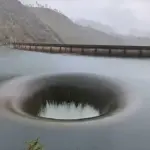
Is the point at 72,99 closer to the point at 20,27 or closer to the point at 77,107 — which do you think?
the point at 77,107

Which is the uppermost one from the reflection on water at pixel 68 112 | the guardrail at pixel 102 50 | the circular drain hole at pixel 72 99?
the guardrail at pixel 102 50

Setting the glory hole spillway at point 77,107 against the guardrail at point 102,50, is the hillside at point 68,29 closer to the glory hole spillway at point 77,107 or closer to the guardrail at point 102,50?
the guardrail at point 102,50

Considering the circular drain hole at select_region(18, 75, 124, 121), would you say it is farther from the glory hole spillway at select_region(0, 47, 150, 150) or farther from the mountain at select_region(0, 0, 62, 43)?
the mountain at select_region(0, 0, 62, 43)

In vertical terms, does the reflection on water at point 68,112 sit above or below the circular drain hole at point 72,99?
below

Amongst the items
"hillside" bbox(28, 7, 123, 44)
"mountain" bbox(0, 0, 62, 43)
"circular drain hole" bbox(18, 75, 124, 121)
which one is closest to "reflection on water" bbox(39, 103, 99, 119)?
"circular drain hole" bbox(18, 75, 124, 121)

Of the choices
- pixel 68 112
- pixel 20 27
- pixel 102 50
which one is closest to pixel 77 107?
pixel 68 112

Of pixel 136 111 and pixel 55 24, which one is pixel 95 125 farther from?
pixel 55 24

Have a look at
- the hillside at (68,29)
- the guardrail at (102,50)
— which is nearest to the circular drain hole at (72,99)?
the guardrail at (102,50)
